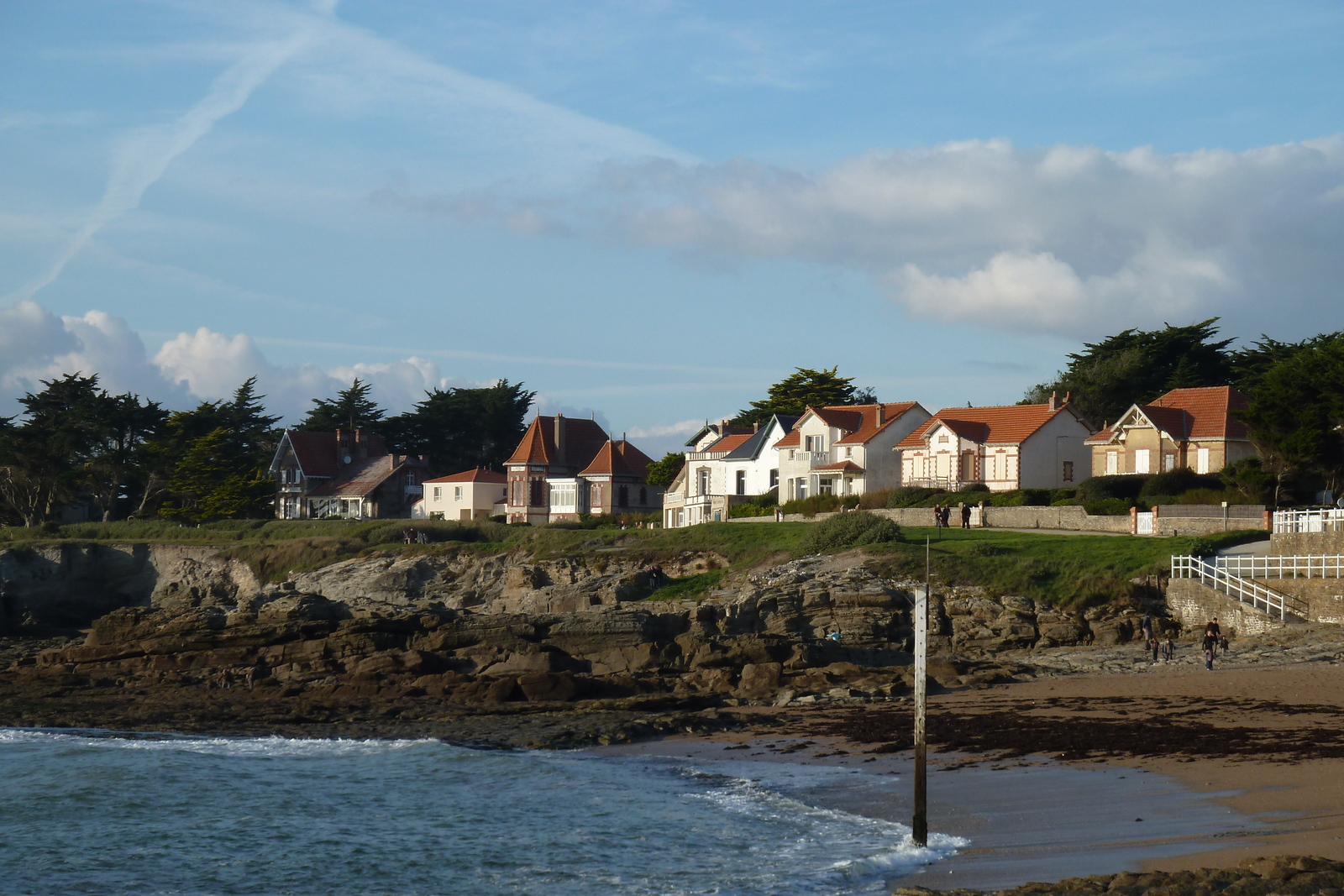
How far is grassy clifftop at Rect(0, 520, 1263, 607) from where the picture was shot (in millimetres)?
37500

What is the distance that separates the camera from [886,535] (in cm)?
4475

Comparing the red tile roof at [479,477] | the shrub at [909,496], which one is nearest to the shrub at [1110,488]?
the shrub at [909,496]

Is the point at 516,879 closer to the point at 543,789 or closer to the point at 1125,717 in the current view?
the point at 543,789

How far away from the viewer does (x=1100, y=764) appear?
19.3 meters

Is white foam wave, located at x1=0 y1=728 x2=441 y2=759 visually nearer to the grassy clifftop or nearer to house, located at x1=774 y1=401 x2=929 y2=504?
the grassy clifftop

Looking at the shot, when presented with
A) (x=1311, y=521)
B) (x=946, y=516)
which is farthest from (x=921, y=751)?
(x=946, y=516)

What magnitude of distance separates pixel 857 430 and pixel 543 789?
4682cm

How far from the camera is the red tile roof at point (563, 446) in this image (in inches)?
3017

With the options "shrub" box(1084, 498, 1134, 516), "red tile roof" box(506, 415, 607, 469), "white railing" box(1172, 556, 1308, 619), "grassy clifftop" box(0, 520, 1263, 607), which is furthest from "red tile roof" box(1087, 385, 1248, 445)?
"red tile roof" box(506, 415, 607, 469)

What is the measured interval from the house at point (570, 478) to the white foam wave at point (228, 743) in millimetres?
46058

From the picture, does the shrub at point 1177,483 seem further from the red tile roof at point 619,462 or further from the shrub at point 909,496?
the red tile roof at point 619,462

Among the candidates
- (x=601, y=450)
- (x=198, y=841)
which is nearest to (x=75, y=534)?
(x=601, y=450)

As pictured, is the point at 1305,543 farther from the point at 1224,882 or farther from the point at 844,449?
the point at 844,449

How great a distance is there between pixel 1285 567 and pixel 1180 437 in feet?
78.2
